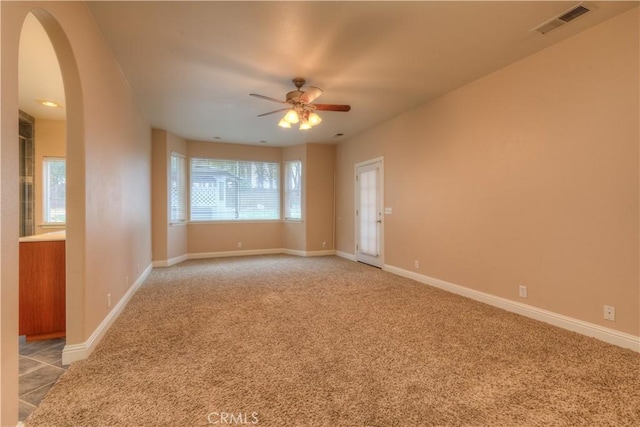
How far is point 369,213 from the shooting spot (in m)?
6.02

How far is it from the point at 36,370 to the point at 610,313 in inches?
181

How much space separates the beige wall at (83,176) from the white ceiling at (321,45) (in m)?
0.40

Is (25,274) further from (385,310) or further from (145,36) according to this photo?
(385,310)

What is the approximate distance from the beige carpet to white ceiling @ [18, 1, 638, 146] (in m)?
2.74

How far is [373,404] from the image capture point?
70.3 inches

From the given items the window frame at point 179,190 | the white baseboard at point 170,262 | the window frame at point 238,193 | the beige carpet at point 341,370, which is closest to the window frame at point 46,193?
the white baseboard at point 170,262

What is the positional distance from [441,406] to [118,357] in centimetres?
236

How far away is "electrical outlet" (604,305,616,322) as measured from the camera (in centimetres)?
258

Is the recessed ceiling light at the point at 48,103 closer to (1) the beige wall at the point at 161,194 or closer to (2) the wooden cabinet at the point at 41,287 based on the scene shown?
(1) the beige wall at the point at 161,194

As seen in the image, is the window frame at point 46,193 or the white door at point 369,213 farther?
the white door at point 369,213

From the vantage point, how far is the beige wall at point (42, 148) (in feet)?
16.9

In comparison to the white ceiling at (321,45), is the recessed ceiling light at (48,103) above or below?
below

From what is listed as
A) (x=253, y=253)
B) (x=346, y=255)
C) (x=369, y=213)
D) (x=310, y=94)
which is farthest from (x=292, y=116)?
(x=253, y=253)

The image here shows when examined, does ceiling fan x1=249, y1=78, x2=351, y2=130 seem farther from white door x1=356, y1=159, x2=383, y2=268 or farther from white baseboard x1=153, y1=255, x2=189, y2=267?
white baseboard x1=153, y1=255, x2=189, y2=267
